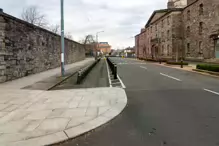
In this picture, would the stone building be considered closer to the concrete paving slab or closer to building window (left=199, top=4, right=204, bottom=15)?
building window (left=199, top=4, right=204, bottom=15)

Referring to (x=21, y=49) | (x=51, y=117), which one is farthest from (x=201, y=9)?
(x=51, y=117)

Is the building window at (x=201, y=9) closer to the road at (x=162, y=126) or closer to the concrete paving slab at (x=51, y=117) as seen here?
the road at (x=162, y=126)

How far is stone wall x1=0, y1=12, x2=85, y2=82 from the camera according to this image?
40.3ft

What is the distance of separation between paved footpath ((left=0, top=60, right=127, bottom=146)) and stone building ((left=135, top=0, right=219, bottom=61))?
29437mm

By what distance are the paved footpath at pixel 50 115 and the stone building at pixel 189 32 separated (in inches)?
1159

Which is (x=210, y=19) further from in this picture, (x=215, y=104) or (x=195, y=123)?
(x=195, y=123)

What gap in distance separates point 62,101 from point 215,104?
5.30 meters

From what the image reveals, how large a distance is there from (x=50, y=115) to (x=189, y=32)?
41.1 meters

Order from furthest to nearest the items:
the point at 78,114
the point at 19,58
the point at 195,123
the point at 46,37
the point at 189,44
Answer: the point at 189,44 → the point at 46,37 → the point at 19,58 → the point at 78,114 → the point at 195,123

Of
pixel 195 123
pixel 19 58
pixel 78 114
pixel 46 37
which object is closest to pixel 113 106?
pixel 78 114

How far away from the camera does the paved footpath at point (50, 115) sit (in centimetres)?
455

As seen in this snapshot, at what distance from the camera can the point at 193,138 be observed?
4445 mm

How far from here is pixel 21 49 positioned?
14.8 metres

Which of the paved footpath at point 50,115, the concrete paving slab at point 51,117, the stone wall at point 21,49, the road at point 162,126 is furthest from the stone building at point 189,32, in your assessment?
the concrete paving slab at point 51,117
